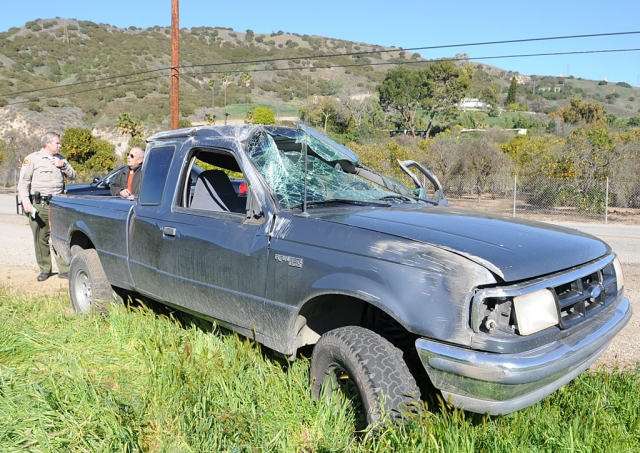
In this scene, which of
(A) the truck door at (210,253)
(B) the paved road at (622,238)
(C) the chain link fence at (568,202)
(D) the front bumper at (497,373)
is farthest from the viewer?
(C) the chain link fence at (568,202)

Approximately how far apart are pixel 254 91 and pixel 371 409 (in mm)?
100789

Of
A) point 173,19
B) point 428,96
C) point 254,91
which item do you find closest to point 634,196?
point 173,19

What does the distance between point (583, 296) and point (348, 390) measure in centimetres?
135

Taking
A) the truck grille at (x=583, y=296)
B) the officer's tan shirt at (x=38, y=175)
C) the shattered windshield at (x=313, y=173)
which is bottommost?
the truck grille at (x=583, y=296)

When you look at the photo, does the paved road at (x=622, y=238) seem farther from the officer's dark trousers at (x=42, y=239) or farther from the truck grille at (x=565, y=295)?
the officer's dark trousers at (x=42, y=239)

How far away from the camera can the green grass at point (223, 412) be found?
278cm

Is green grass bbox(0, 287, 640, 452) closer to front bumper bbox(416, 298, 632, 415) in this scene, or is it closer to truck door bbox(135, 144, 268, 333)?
front bumper bbox(416, 298, 632, 415)

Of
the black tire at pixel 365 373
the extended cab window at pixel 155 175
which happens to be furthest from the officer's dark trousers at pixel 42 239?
the black tire at pixel 365 373

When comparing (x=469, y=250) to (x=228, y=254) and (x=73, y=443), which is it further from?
(x=73, y=443)

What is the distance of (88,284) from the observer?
5559mm

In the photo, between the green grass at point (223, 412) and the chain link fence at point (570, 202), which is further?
the chain link fence at point (570, 202)

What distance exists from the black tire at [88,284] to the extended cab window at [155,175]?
42.9 inches

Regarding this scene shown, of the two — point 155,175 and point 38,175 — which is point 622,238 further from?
point 38,175

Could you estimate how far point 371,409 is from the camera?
2789 millimetres
